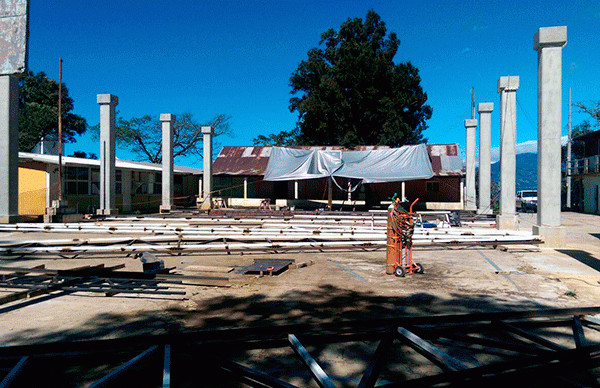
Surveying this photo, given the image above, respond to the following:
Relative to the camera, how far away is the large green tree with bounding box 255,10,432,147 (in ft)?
115

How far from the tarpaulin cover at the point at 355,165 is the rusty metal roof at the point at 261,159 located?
12.8 ft

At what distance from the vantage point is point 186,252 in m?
10.4

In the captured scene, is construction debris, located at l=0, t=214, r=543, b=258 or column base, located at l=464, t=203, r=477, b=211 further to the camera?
column base, located at l=464, t=203, r=477, b=211

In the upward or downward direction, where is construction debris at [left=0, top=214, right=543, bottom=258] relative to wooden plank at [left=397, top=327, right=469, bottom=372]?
upward

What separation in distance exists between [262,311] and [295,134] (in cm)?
3819

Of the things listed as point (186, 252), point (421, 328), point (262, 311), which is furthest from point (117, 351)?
point (186, 252)

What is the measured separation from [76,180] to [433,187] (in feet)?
71.4

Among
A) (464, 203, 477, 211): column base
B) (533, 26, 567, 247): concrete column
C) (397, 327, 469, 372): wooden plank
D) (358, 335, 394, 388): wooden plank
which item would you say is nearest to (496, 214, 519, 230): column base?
(533, 26, 567, 247): concrete column

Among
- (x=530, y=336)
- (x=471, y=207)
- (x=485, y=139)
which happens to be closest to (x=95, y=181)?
(x=485, y=139)

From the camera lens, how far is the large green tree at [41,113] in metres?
33.1

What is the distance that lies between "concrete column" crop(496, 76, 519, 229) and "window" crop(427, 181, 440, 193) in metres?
11.4

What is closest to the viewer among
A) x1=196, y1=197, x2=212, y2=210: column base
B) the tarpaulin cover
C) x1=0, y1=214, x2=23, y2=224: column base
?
x1=0, y1=214, x2=23, y2=224: column base

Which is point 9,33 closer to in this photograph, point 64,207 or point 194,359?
point 194,359

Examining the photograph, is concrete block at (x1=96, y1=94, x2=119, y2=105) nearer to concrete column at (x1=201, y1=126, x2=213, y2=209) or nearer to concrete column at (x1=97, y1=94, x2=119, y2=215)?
concrete column at (x1=97, y1=94, x2=119, y2=215)
